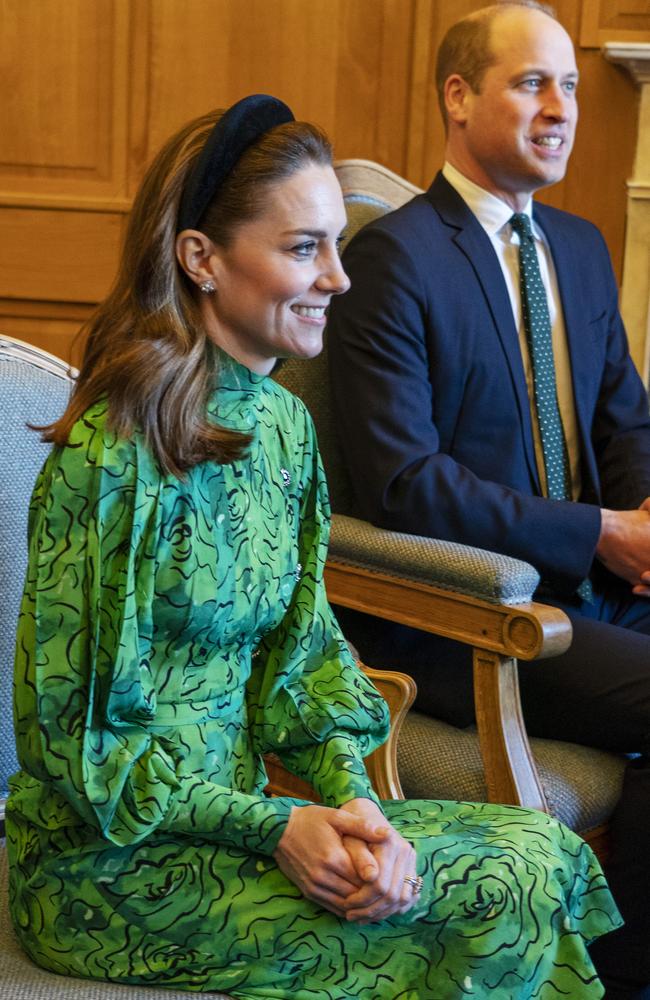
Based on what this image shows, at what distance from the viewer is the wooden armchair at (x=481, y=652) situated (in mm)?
1819

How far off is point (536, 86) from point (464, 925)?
5.40 ft

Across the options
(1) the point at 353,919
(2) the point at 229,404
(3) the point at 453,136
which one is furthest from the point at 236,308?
(3) the point at 453,136

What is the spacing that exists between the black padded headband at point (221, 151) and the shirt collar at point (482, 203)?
1.04m

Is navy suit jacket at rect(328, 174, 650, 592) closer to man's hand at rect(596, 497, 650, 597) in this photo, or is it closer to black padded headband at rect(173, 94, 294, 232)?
man's hand at rect(596, 497, 650, 597)

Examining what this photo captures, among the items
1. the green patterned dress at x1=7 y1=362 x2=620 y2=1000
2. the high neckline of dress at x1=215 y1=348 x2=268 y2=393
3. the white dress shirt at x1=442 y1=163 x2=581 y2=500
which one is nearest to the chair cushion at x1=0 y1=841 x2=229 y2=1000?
the green patterned dress at x1=7 y1=362 x2=620 y2=1000

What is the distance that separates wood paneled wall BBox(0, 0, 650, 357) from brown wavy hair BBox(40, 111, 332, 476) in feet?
7.78

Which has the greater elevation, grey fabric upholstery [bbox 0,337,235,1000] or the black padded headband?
the black padded headband

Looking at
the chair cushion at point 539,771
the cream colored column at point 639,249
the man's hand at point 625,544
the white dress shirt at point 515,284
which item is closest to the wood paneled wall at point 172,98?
the cream colored column at point 639,249

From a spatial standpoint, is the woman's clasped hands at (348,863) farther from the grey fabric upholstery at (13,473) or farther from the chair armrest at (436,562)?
the chair armrest at (436,562)

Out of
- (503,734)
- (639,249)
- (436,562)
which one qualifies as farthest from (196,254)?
(639,249)

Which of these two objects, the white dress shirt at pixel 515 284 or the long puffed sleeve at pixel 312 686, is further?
the white dress shirt at pixel 515 284

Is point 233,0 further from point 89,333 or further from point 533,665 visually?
point 89,333

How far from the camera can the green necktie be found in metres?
2.29

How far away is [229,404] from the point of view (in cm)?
140
